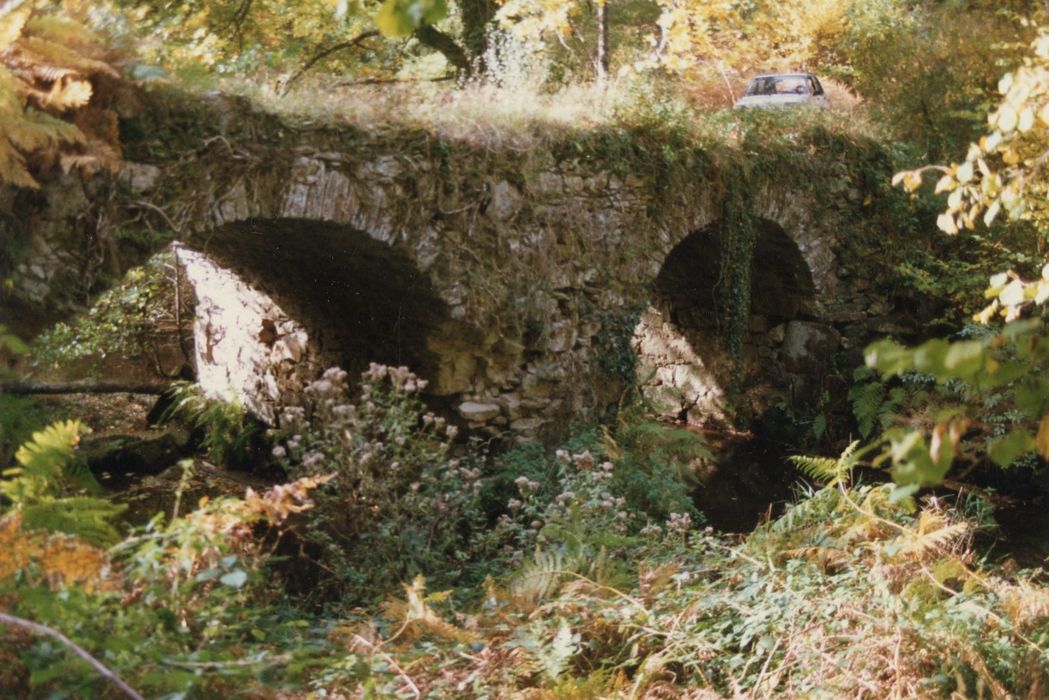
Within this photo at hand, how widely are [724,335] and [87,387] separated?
5.72 metres

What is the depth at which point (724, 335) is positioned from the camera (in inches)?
399

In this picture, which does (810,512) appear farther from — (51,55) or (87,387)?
(87,387)

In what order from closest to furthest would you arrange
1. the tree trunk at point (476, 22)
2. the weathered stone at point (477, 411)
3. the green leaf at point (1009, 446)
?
the green leaf at point (1009, 446) → the weathered stone at point (477, 411) → the tree trunk at point (476, 22)

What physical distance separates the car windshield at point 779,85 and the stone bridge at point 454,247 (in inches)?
153

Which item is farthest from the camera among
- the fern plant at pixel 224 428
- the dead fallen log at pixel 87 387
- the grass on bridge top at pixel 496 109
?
the fern plant at pixel 224 428

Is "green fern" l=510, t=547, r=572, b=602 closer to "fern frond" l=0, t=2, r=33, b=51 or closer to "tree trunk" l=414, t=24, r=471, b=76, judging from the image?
"fern frond" l=0, t=2, r=33, b=51

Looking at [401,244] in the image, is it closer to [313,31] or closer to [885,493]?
[885,493]

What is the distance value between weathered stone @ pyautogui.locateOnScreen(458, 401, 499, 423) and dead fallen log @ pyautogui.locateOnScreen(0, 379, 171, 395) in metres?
3.15

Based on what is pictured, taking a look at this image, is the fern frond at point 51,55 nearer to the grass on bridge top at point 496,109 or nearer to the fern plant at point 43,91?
the fern plant at point 43,91

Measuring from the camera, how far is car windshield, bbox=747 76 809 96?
13.8 meters

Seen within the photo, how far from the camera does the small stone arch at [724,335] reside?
1031 cm

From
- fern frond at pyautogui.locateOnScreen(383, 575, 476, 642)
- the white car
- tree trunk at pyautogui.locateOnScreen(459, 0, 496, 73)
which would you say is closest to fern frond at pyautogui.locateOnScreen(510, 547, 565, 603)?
fern frond at pyautogui.locateOnScreen(383, 575, 476, 642)

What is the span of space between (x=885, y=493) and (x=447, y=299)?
305 centimetres

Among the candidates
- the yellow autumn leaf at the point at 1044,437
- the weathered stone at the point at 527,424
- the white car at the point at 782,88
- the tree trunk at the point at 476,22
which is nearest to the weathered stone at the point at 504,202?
the weathered stone at the point at 527,424
